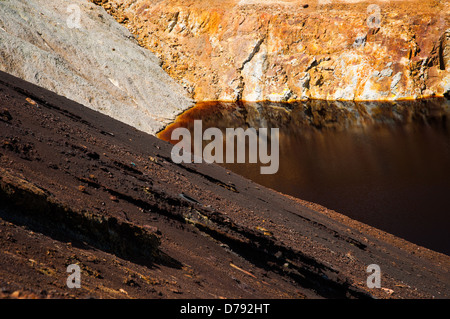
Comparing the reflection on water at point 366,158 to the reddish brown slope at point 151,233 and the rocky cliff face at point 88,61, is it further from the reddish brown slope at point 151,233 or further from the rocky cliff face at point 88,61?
the rocky cliff face at point 88,61

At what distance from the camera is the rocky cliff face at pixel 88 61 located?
102 ft

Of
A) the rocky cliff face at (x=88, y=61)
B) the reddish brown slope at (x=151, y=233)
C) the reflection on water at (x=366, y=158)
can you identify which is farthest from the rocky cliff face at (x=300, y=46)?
the reddish brown slope at (x=151, y=233)

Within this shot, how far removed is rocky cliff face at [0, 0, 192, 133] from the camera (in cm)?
3123

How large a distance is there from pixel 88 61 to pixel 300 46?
2661 centimetres

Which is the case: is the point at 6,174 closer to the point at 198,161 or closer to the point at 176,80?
the point at 198,161

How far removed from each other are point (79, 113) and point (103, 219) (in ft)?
43.0

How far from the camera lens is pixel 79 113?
19500mm

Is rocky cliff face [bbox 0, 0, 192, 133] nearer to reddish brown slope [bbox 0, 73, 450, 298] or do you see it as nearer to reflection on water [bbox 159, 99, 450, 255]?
reflection on water [bbox 159, 99, 450, 255]

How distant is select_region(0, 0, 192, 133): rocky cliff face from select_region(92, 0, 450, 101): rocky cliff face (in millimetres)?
5015

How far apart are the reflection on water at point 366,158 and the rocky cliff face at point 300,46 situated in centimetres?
321

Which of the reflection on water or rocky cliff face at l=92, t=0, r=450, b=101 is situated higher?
rocky cliff face at l=92, t=0, r=450, b=101

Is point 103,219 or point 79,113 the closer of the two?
point 103,219

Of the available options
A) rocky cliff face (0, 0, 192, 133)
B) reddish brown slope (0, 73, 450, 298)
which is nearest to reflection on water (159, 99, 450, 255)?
reddish brown slope (0, 73, 450, 298)
